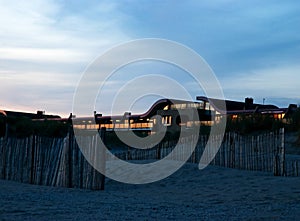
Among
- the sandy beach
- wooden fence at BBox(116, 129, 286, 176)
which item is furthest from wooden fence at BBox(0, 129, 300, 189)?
the sandy beach

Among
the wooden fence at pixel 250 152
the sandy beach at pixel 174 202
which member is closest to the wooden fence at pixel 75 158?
the wooden fence at pixel 250 152

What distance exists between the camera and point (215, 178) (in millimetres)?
16875

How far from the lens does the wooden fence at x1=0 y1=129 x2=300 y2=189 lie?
14.2 meters

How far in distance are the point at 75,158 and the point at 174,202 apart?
4.03 meters

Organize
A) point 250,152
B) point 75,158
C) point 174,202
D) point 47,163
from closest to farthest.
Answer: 1. point 174,202
2. point 75,158
3. point 47,163
4. point 250,152

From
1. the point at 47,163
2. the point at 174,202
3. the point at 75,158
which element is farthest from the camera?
the point at 47,163

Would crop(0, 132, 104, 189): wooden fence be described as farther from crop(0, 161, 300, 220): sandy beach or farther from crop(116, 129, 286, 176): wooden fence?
crop(116, 129, 286, 176): wooden fence

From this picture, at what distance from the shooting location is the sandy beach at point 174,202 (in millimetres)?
8641

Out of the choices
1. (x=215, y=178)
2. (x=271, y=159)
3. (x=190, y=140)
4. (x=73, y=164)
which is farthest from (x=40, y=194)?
(x=190, y=140)

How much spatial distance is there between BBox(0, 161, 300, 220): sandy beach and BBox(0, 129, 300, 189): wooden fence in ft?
3.10

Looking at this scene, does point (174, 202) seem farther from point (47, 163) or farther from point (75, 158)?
point (47, 163)

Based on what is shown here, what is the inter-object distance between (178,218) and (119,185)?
8418 millimetres

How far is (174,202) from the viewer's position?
1121 cm

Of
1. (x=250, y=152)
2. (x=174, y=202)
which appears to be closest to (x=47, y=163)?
(x=174, y=202)
